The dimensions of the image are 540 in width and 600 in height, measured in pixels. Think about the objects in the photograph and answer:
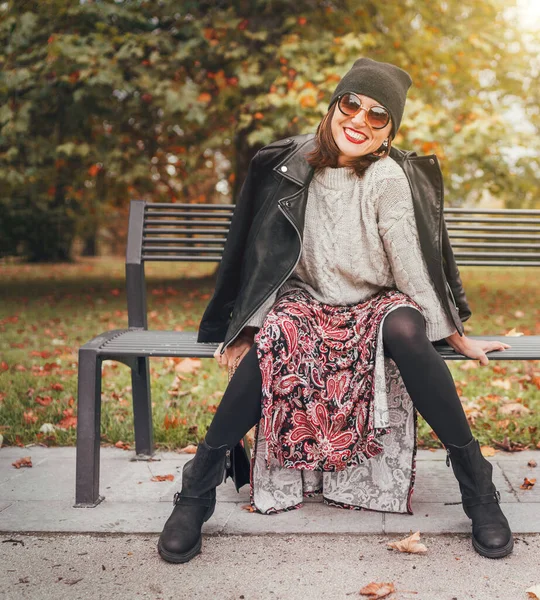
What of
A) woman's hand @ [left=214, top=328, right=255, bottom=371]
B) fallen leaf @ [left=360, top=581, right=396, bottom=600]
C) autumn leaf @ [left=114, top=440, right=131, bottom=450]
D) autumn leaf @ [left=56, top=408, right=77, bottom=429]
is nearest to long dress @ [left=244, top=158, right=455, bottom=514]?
woman's hand @ [left=214, top=328, right=255, bottom=371]

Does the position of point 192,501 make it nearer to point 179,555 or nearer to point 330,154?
point 179,555

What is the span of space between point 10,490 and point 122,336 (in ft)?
2.57

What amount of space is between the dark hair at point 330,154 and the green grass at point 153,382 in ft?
5.04

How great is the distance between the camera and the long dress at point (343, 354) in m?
2.60

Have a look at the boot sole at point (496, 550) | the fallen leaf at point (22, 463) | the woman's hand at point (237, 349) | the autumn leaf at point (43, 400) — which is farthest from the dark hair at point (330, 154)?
the autumn leaf at point (43, 400)

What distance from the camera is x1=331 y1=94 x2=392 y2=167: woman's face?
2.77 m

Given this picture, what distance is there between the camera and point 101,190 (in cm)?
1110

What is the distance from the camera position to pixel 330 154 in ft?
9.24

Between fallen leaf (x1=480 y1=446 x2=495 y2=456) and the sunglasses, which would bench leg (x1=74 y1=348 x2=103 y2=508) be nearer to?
the sunglasses

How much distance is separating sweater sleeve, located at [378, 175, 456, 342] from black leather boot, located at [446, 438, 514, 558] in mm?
440

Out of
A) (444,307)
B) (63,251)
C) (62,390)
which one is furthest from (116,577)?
(63,251)

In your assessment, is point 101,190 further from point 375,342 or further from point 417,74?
point 375,342

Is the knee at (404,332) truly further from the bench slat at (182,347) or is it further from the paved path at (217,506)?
the paved path at (217,506)

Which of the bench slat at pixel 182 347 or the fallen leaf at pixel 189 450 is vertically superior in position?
the bench slat at pixel 182 347
